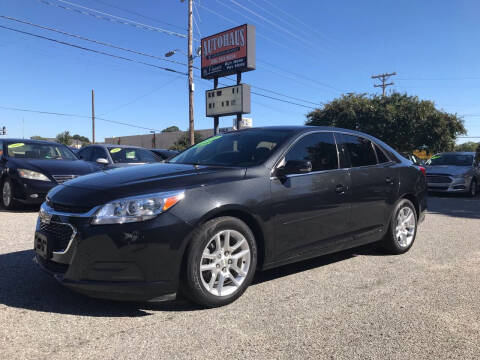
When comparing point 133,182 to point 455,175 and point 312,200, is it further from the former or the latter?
point 455,175

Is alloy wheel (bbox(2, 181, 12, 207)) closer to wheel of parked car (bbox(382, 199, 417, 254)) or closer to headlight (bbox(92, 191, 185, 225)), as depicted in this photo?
headlight (bbox(92, 191, 185, 225))

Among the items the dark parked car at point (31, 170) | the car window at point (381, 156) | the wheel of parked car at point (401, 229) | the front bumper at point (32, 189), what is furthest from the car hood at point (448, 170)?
the front bumper at point (32, 189)

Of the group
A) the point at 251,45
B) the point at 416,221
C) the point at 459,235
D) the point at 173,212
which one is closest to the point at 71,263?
the point at 173,212

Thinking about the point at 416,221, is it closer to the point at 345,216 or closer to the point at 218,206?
the point at 345,216

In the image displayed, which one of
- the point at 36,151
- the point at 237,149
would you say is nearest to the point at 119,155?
the point at 36,151

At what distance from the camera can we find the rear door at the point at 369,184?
447cm

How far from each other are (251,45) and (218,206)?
2078 centimetres

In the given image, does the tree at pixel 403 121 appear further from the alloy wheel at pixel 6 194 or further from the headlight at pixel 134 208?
the headlight at pixel 134 208

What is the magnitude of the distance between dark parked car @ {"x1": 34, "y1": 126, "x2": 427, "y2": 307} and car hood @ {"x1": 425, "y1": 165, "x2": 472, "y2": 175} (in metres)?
9.79

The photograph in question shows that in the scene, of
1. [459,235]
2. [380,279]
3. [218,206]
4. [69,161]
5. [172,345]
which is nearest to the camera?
[172,345]

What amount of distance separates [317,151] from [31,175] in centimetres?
590

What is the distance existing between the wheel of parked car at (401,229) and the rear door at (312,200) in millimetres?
1010

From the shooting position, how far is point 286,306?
3332 mm

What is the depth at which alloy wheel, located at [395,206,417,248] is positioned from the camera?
5.13m
